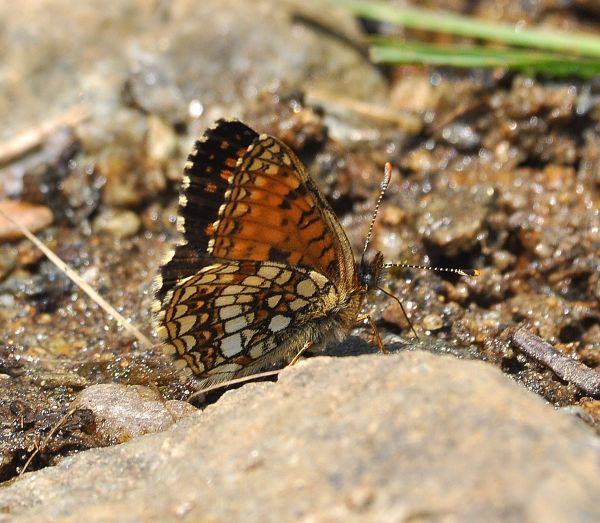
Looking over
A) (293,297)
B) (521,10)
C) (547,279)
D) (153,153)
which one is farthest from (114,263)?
(521,10)

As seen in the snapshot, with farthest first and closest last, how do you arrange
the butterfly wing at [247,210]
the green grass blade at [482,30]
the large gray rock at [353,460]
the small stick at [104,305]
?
the green grass blade at [482,30] < the small stick at [104,305] < the butterfly wing at [247,210] < the large gray rock at [353,460]

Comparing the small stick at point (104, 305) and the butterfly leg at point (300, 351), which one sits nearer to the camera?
the butterfly leg at point (300, 351)

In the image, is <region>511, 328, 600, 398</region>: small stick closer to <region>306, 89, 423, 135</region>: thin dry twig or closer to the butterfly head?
the butterfly head

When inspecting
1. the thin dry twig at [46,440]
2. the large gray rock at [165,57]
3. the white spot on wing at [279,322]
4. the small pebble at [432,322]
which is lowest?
the thin dry twig at [46,440]

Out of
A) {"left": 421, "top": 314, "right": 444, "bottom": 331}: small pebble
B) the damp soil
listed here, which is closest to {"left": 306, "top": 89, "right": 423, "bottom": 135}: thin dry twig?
the damp soil

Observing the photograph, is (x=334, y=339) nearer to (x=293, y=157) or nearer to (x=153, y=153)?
(x=293, y=157)

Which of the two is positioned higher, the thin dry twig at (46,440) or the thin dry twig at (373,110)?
the thin dry twig at (373,110)

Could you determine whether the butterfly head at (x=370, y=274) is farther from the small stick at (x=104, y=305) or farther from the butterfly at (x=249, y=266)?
the small stick at (x=104, y=305)

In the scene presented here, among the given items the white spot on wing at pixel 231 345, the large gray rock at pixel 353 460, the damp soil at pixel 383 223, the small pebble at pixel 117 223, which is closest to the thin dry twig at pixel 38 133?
the damp soil at pixel 383 223
